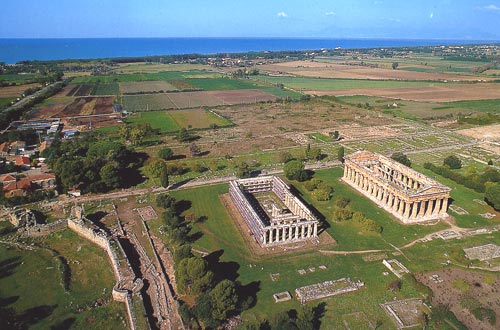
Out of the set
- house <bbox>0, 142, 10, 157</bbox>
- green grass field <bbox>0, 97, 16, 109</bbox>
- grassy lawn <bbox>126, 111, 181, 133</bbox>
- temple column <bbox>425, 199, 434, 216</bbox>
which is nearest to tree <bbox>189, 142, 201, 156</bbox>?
grassy lawn <bbox>126, 111, 181, 133</bbox>

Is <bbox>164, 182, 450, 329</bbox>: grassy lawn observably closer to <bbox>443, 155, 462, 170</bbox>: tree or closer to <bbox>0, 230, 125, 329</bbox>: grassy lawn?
<bbox>0, 230, 125, 329</bbox>: grassy lawn

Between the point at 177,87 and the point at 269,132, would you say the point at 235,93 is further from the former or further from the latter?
the point at 269,132

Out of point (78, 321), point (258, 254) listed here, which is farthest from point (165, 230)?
point (78, 321)

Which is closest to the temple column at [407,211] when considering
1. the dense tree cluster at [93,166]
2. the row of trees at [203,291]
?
the row of trees at [203,291]

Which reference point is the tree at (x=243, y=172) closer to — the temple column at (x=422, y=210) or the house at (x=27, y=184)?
the temple column at (x=422, y=210)

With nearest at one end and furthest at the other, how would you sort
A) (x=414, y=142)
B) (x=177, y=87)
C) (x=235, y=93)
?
(x=414, y=142) → (x=235, y=93) → (x=177, y=87)
